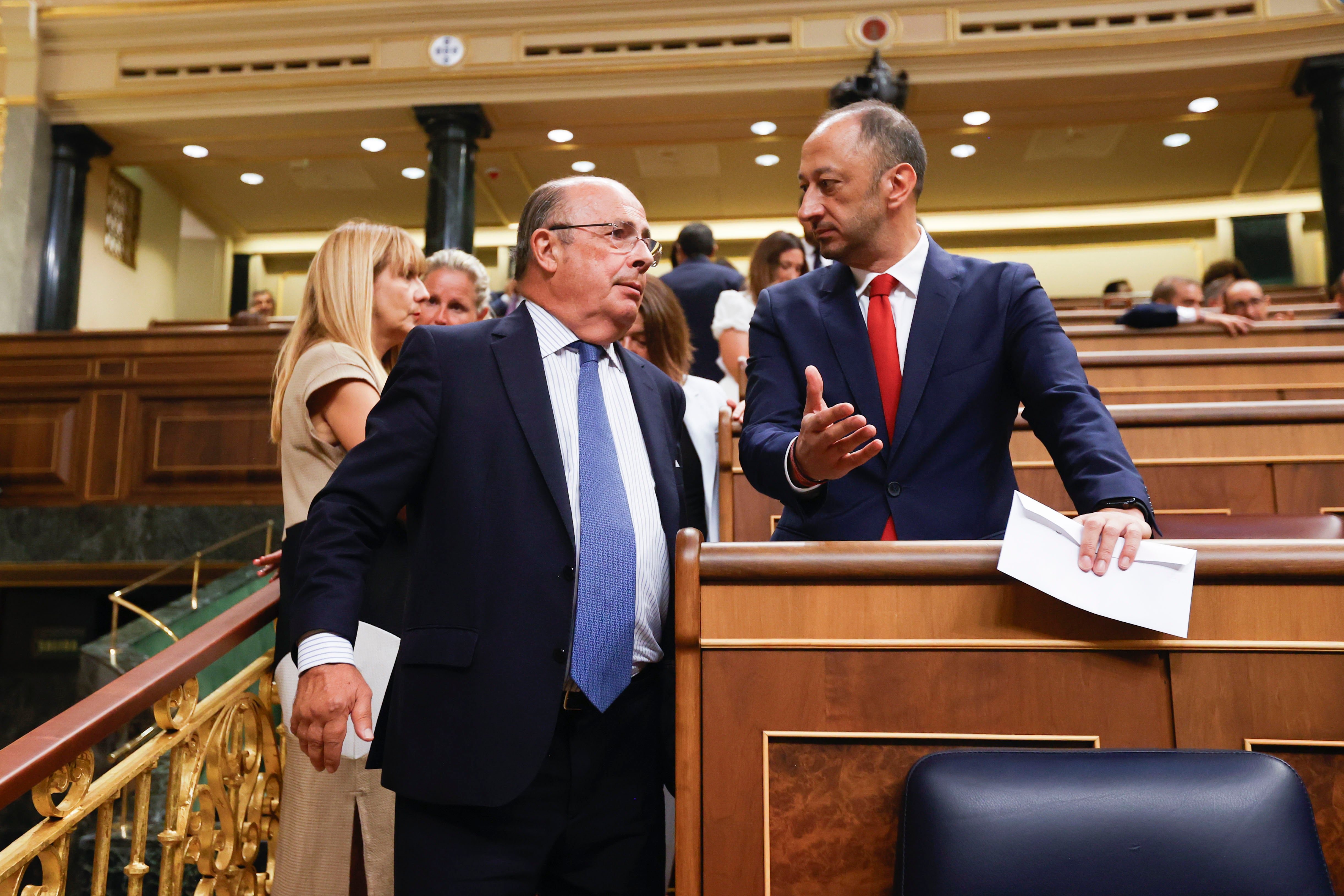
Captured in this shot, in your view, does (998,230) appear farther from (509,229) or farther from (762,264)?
(762,264)

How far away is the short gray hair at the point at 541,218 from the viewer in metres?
1.50

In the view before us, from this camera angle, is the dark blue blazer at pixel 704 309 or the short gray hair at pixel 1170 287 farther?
the short gray hair at pixel 1170 287

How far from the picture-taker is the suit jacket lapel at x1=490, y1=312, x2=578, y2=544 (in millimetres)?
1271

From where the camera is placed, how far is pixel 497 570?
124 cm

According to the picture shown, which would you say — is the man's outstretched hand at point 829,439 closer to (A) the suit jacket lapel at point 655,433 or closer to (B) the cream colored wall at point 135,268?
(A) the suit jacket lapel at point 655,433

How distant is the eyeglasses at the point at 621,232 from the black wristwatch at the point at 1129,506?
70 cm

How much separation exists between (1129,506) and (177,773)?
1475mm

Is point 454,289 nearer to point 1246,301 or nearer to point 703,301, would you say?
point 703,301

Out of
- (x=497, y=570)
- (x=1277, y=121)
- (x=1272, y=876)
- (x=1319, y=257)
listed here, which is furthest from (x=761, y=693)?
(x=1319, y=257)

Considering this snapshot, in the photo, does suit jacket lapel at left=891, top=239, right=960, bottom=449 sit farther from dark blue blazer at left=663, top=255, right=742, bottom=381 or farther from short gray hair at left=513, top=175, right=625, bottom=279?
dark blue blazer at left=663, top=255, right=742, bottom=381

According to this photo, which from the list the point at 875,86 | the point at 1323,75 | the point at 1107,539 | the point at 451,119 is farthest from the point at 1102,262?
the point at 1107,539

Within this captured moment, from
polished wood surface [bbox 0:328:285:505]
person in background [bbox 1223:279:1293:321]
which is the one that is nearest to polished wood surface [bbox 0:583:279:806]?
polished wood surface [bbox 0:328:285:505]

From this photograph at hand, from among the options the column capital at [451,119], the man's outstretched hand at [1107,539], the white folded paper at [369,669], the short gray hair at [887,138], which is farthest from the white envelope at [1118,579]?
the column capital at [451,119]

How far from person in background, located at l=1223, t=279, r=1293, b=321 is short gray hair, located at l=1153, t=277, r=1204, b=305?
30 centimetres
